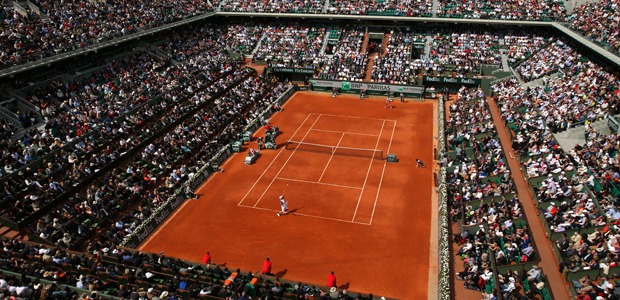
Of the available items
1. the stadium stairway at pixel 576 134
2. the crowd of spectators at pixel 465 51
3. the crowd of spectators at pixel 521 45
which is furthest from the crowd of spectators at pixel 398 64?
the stadium stairway at pixel 576 134

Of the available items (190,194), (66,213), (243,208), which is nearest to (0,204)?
(66,213)

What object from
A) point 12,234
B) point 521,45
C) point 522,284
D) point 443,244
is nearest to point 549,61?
point 521,45

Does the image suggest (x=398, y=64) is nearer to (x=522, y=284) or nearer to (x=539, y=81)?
(x=539, y=81)

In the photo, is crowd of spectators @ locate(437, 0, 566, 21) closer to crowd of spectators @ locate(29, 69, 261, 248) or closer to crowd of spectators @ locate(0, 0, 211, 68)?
crowd of spectators @ locate(29, 69, 261, 248)

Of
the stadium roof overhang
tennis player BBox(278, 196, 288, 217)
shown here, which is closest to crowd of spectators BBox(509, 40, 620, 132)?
the stadium roof overhang

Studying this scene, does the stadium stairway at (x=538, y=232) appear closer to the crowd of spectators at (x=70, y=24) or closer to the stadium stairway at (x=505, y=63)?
the stadium stairway at (x=505, y=63)
